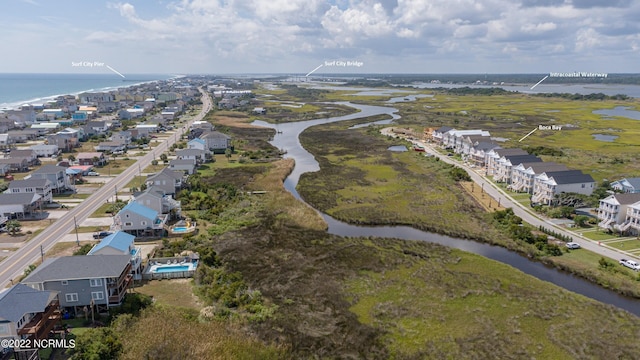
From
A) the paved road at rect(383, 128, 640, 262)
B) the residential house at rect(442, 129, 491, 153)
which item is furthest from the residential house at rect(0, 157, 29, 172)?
the residential house at rect(442, 129, 491, 153)

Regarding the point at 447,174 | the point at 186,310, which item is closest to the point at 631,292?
the point at 186,310

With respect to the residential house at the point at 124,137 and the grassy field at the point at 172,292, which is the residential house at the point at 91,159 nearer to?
the residential house at the point at 124,137

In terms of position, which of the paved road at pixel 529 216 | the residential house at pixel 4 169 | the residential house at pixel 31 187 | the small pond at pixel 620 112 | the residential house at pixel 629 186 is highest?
the small pond at pixel 620 112

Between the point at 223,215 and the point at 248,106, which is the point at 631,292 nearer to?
the point at 223,215

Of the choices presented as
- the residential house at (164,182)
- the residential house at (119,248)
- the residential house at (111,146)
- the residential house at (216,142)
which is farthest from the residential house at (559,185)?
the residential house at (111,146)

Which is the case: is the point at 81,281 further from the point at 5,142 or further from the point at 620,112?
the point at 620,112

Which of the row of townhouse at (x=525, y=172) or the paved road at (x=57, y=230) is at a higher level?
the row of townhouse at (x=525, y=172)

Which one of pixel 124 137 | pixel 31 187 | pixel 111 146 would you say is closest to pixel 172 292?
pixel 31 187

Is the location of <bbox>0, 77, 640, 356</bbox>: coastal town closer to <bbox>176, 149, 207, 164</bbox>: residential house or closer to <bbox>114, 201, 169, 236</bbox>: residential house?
<bbox>114, 201, 169, 236</bbox>: residential house
